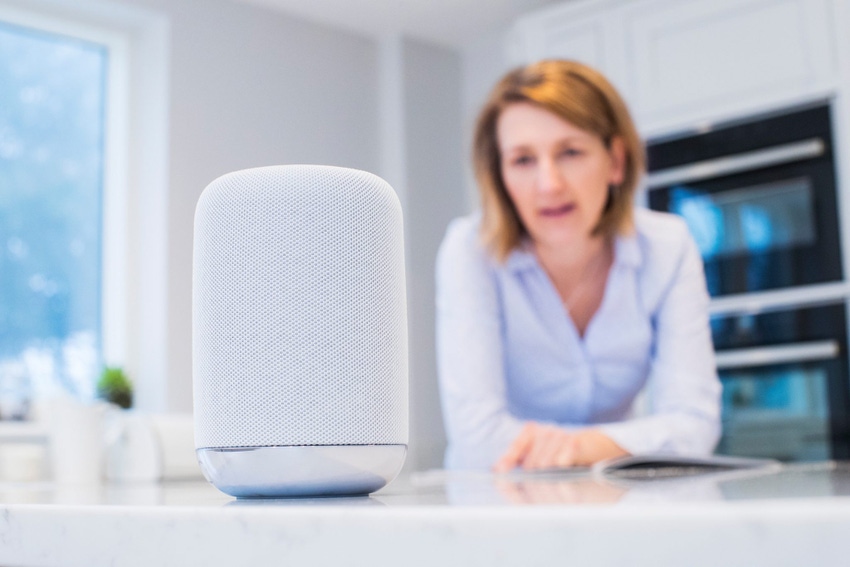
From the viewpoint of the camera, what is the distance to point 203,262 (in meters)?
0.41

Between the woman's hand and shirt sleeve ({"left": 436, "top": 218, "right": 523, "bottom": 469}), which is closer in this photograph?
the woman's hand

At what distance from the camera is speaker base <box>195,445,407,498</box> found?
1.23ft

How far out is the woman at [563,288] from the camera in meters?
1.45

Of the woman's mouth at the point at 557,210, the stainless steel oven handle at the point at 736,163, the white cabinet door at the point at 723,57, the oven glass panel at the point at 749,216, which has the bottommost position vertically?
the woman's mouth at the point at 557,210

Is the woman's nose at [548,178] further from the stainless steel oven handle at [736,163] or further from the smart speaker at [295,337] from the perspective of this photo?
the stainless steel oven handle at [736,163]

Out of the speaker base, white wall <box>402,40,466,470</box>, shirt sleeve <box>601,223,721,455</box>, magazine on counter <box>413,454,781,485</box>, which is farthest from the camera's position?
white wall <box>402,40,466,470</box>

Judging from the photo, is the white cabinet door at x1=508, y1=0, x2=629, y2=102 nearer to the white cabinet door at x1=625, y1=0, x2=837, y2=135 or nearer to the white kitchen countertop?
the white cabinet door at x1=625, y1=0, x2=837, y2=135

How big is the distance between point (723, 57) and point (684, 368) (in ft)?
6.63

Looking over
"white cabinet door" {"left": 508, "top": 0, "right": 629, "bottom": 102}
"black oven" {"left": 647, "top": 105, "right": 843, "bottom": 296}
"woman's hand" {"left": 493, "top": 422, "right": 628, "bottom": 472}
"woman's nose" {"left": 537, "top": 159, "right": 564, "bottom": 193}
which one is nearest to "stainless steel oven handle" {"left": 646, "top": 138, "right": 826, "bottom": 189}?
"black oven" {"left": 647, "top": 105, "right": 843, "bottom": 296}

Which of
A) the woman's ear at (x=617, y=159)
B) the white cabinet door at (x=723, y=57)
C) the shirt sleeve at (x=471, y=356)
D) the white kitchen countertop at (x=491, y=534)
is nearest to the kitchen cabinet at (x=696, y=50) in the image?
the white cabinet door at (x=723, y=57)

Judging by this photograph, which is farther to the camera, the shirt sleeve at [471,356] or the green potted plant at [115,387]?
the green potted plant at [115,387]

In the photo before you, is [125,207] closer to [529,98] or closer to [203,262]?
[529,98]

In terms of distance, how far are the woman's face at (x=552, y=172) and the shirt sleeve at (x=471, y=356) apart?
0.11m

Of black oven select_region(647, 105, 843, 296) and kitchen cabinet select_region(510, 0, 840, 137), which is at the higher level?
kitchen cabinet select_region(510, 0, 840, 137)
